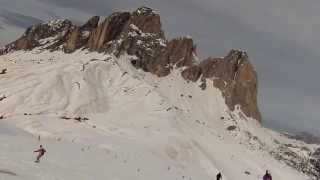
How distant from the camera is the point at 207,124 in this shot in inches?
7790

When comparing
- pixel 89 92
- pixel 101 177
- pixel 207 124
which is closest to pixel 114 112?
pixel 89 92

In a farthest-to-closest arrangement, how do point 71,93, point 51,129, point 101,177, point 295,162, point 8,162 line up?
1. point 71,93
2. point 295,162
3. point 51,129
4. point 101,177
5. point 8,162

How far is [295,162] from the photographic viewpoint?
18125cm

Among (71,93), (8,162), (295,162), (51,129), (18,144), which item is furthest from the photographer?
(71,93)

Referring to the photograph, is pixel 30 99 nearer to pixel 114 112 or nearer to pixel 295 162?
pixel 114 112

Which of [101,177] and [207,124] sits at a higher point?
[207,124]

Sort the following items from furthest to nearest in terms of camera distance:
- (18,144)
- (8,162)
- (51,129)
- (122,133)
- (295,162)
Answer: (295,162), (122,133), (51,129), (18,144), (8,162)

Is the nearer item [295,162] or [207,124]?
[295,162]

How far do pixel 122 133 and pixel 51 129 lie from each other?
22001mm

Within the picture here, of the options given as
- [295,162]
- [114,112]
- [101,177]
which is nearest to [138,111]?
[114,112]

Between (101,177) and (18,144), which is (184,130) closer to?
(18,144)

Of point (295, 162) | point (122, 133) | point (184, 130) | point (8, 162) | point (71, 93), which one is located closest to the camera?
point (8, 162)

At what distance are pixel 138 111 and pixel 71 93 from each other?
2911cm

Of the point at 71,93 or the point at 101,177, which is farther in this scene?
the point at 71,93
